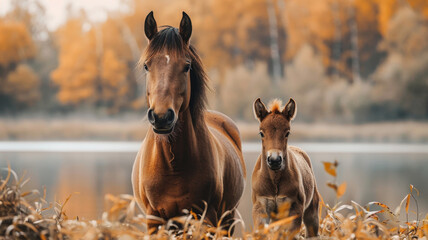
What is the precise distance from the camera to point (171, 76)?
10.9ft

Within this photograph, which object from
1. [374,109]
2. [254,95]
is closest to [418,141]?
[374,109]

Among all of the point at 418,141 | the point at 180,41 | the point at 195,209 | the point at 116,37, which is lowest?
the point at 418,141

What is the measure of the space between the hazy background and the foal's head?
1516 centimetres

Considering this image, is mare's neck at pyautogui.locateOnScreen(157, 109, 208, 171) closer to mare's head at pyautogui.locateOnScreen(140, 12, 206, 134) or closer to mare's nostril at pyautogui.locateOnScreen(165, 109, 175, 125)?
mare's head at pyautogui.locateOnScreen(140, 12, 206, 134)

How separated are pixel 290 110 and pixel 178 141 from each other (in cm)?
77

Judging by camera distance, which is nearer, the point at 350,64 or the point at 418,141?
the point at 418,141

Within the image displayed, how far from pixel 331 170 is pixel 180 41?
1.39 metres

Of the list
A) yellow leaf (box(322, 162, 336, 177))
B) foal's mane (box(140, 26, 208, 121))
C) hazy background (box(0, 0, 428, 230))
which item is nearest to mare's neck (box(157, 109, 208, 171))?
foal's mane (box(140, 26, 208, 121))

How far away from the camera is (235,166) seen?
4.39m

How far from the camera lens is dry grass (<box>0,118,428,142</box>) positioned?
23.7 meters

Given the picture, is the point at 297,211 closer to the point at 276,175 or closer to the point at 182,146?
the point at 276,175

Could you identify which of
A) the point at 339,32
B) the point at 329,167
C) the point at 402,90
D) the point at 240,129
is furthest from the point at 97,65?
the point at 329,167

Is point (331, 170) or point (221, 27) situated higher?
point (221, 27)

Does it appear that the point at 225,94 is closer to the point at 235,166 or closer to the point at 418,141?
the point at 418,141
